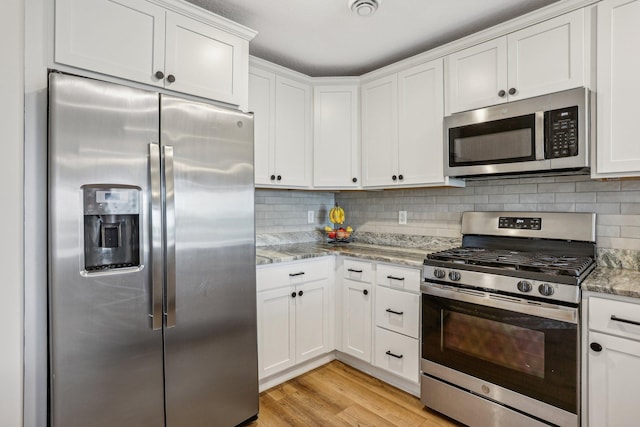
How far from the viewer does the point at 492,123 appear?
2098 millimetres

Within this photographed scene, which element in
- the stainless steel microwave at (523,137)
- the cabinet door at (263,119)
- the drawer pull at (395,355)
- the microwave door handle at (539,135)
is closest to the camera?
the stainless steel microwave at (523,137)

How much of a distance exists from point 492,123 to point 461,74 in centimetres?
41

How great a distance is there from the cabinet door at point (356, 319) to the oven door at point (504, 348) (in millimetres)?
476

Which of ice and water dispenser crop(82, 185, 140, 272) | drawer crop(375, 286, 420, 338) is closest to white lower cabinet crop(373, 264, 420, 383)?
drawer crop(375, 286, 420, 338)

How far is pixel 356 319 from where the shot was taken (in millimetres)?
2562

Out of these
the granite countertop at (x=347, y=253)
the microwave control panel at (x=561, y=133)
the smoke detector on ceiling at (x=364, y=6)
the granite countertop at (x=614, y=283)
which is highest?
the smoke detector on ceiling at (x=364, y=6)

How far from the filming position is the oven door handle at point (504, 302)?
1.60 metres

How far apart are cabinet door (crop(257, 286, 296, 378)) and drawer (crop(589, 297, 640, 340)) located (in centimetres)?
167

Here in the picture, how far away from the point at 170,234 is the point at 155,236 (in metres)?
0.06

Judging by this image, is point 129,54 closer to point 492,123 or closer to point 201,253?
point 201,253
